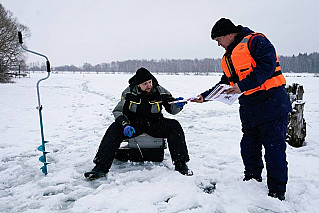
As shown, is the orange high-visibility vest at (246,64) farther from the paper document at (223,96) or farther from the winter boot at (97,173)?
the winter boot at (97,173)

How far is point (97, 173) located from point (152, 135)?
3.02ft

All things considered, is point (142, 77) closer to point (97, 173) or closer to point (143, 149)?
point (143, 149)

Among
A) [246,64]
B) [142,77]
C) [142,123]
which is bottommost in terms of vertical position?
[142,123]

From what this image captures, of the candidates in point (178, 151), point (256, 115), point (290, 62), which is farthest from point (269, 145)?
point (290, 62)

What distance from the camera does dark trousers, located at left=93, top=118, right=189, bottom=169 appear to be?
9.97 feet

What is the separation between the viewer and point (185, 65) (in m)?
136

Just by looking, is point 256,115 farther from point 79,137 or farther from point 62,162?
point 79,137

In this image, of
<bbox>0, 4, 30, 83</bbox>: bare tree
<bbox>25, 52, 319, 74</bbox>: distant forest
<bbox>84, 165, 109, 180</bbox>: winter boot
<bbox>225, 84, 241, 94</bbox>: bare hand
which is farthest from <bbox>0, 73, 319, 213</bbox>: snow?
<bbox>25, 52, 319, 74</bbox>: distant forest

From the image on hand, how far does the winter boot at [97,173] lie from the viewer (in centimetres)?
292

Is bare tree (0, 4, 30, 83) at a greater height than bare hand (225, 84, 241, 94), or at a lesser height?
greater

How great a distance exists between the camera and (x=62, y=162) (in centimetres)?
354

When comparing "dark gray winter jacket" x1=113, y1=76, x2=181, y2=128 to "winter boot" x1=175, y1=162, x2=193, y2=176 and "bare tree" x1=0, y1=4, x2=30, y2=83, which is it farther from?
"bare tree" x1=0, y1=4, x2=30, y2=83

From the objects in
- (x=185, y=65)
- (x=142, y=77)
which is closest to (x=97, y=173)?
(x=142, y=77)

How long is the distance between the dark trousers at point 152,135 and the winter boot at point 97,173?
0.18ft
